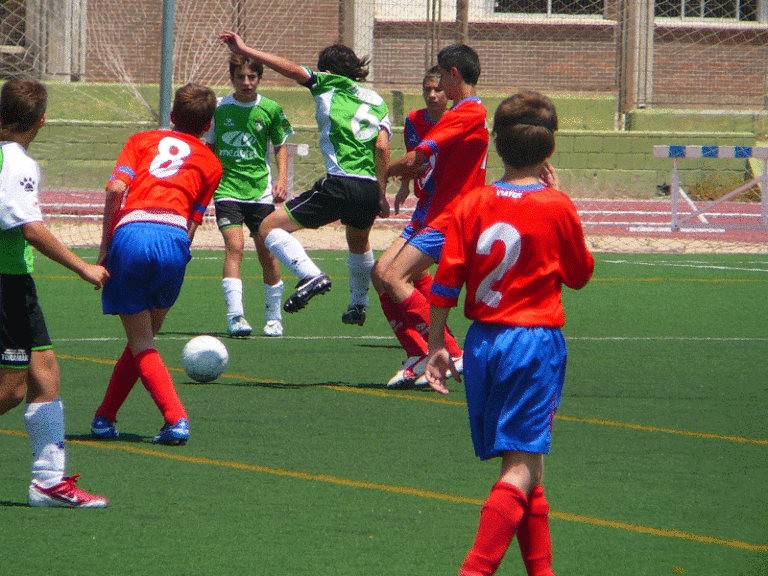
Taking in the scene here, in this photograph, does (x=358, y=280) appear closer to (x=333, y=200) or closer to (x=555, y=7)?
(x=333, y=200)

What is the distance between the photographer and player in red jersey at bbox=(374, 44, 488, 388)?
6496 millimetres

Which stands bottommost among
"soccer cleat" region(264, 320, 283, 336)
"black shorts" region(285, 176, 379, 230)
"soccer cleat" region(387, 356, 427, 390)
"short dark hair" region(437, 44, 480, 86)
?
"soccer cleat" region(264, 320, 283, 336)

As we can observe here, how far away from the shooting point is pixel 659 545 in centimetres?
421

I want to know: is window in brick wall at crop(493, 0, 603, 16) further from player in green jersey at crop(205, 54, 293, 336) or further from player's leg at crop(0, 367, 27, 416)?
player's leg at crop(0, 367, 27, 416)

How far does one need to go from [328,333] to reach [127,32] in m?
16.9

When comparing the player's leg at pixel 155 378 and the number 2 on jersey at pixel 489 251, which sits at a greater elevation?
the number 2 on jersey at pixel 489 251

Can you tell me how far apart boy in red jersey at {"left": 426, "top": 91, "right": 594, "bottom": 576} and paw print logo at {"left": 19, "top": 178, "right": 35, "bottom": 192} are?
5.46ft

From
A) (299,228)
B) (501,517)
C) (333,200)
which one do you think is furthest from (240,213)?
(501,517)

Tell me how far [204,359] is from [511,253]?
3712 mm

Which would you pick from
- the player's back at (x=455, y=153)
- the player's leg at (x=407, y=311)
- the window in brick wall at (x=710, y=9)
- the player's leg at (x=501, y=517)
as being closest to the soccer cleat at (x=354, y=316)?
the player's leg at (x=407, y=311)

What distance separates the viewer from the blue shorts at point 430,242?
21.3ft

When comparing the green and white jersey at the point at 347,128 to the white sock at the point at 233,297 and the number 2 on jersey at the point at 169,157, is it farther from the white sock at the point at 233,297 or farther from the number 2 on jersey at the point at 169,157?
the number 2 on jersey at the point at 169,157

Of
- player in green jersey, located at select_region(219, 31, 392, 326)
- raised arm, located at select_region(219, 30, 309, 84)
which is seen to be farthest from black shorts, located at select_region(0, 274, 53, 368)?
player in green jersey, located at select_region(219, 31, 392, 326)

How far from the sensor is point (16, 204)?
443 centimetres
